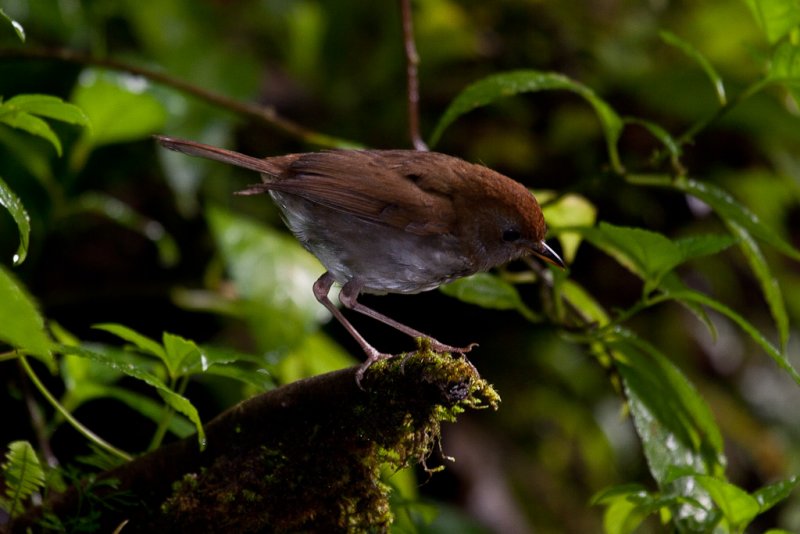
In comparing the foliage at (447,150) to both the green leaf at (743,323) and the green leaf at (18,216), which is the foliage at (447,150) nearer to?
the green leaf at (743,323)

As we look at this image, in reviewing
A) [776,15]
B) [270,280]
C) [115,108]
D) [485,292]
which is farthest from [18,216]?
[115,108]

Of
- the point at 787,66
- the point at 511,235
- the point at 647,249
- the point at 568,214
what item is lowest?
the point at 568,214

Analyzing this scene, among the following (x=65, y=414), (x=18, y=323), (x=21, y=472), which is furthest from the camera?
(x=65, y=414)

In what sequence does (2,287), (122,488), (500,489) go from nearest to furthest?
(2,287) < (122,488) < (500,489)

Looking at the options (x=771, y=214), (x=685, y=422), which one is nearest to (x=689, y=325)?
(x=771, y=214)

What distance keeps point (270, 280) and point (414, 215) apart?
1189 millimetres

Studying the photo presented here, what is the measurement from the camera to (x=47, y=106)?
1796 mm

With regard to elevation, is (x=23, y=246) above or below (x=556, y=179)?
above

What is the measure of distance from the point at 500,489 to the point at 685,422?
2.76m

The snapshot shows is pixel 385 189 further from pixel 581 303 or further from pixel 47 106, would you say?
pixel 47 106

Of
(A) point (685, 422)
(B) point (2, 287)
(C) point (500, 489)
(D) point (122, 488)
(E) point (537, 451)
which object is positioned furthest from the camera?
(E) point (537, 451)

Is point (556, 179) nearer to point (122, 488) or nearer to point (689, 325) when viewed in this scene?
point (689, 325)

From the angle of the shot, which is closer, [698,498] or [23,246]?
[23,246]

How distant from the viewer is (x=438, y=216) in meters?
2.39
